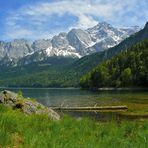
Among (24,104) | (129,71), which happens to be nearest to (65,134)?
(24,104)

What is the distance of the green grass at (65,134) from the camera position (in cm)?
1288

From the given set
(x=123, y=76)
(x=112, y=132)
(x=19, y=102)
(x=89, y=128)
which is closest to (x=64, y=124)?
(x=89, y=128)

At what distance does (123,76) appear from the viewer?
176 m

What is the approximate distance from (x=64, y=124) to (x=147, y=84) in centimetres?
14412

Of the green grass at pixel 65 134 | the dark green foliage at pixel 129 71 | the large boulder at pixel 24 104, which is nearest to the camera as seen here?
the green grass at pixel 65 134

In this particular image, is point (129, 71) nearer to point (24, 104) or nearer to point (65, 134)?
point (24, 104)

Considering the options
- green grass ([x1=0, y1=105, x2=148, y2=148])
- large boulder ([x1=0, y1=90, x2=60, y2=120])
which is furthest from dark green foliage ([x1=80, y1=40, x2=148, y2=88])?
green grass ([x1=0, y1=105, x2=148, y2=148])

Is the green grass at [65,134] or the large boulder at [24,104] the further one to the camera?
the large boulder at [24,104]

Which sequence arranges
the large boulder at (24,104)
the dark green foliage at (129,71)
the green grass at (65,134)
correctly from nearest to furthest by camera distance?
the green grass at (65,134), the large boulder at (24,104), the dark green foliage at (129,71)

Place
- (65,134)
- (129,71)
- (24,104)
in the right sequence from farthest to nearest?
(129,71), (24,104), (65,134)

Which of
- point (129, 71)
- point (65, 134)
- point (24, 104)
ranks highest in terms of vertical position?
point (129, 71)

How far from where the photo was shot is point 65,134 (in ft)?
57.1

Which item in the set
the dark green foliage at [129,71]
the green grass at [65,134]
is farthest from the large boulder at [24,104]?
the dark green foliage at [129,71]

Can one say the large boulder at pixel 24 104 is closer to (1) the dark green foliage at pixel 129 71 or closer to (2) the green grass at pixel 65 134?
(2) the green grass at pixel 65 134
